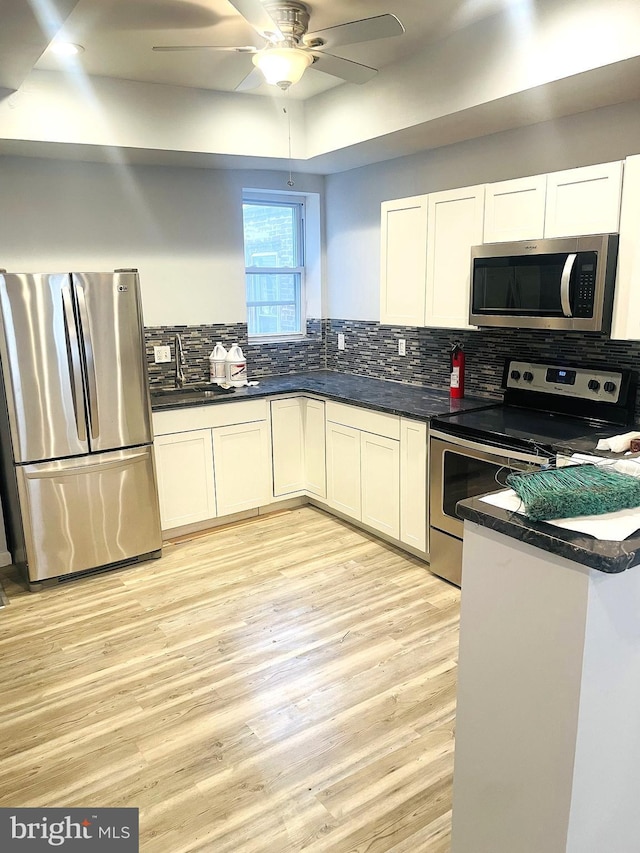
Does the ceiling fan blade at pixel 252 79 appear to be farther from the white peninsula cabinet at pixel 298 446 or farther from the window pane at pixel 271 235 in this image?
the white peninsula cabinet at pixel 298 446

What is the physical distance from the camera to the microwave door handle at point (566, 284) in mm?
2627

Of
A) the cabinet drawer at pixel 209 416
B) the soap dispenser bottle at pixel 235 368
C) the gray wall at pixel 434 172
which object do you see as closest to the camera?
the gray wall at pixel 434 172

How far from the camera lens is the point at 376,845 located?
72.1 inches

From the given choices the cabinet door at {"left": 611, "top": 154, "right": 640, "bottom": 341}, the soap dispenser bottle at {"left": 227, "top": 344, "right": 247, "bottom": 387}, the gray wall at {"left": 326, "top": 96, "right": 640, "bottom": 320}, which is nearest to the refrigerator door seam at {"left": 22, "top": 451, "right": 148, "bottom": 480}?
the soap dispenser bottle at {"left": 227, "top": 344, "right": 247, "bottom": 387}

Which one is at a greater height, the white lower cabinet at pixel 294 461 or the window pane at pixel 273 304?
the window pane at pixel 273 304

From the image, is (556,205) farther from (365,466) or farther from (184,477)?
(184,477)

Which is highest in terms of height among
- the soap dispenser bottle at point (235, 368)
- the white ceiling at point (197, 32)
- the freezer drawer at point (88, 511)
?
the white ceiling at point (197, 32)

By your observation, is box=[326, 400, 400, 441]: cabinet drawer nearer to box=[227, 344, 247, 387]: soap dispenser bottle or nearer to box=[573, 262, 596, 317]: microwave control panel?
box=[227, 344, 247, 387]: soap dispenser bottle

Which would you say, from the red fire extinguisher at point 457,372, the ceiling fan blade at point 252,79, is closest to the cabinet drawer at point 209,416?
the red fire extinguisher at point 457,372

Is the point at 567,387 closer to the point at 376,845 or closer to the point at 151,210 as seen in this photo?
the point at 376,845

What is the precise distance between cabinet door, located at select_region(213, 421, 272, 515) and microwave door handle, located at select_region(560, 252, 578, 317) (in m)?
2.17

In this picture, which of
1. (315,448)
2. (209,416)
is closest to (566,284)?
(315,448)

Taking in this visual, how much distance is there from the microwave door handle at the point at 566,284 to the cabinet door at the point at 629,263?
18 centimetres

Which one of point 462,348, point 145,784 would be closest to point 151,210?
point 462,348
